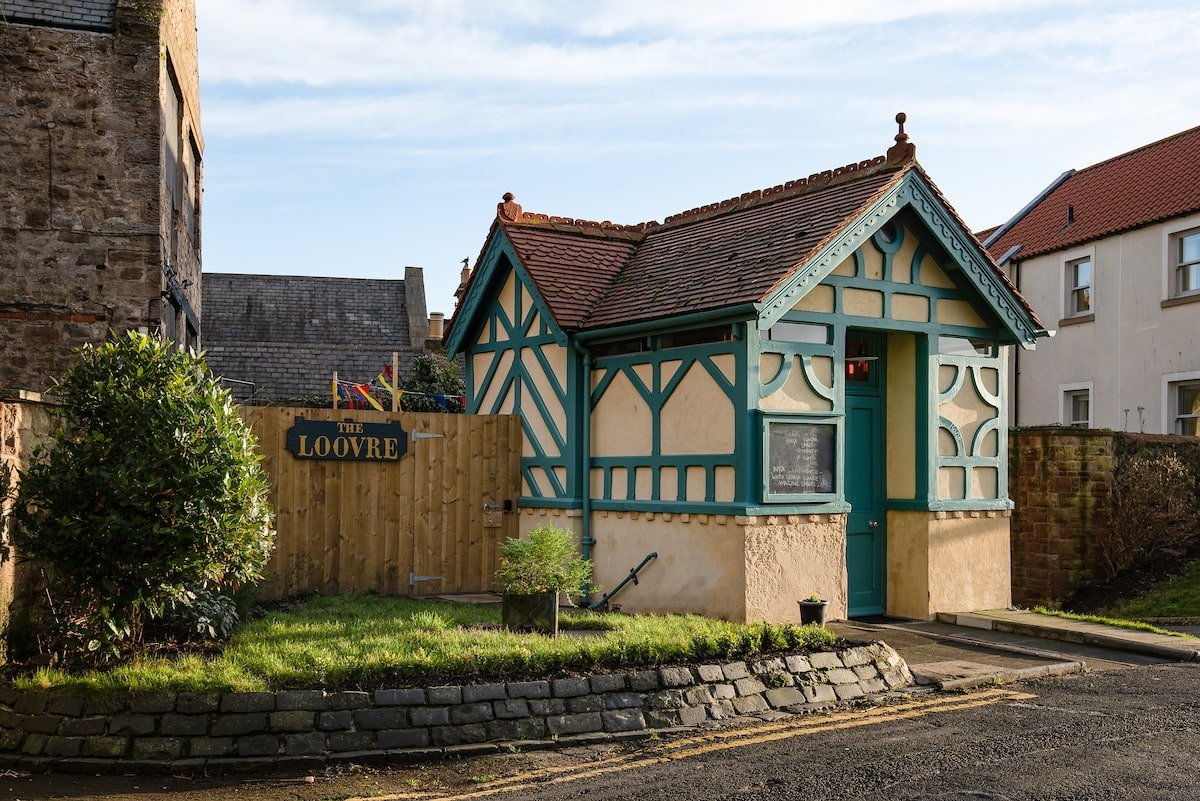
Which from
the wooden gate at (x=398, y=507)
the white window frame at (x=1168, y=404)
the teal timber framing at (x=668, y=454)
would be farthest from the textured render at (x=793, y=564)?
the white window frame at (x=1168, y=404)

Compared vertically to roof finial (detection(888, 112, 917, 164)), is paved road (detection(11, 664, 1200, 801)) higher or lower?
lower

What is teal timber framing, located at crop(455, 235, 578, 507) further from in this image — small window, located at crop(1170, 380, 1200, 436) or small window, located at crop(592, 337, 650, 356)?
small window, located at crop(1170, 380, 1200, 436)

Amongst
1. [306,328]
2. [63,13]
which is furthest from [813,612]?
[306,328]

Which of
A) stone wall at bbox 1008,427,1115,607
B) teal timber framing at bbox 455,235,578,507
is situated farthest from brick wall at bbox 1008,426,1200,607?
teal timber framing at bbox 455,235,578,507

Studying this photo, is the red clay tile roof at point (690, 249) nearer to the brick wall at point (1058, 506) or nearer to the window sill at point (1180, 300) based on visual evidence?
the brick wall at point (1058, 506)

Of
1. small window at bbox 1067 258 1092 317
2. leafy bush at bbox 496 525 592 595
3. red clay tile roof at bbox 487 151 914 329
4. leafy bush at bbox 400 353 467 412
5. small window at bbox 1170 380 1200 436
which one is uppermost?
small window at bbox 1067 258 1092 317

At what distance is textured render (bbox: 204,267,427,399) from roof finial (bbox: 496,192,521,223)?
59.2ft

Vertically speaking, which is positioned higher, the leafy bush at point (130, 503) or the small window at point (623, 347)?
the small window at point (623, 347)

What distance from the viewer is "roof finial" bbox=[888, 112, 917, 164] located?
13.5 m

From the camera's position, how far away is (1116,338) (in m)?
24.5

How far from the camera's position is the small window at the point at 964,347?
1431 centimetres

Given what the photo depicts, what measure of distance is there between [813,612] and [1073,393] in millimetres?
17120

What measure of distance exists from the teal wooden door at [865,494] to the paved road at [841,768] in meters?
4.99

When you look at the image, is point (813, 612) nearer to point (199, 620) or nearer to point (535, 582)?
point (535, 582)
